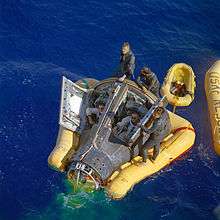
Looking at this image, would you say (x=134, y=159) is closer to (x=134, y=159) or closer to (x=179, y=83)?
(x=134, y=159)

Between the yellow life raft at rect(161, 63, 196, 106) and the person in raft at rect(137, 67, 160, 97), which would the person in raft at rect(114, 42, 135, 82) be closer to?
the person in raft at rect(137, 67, 160, 97)

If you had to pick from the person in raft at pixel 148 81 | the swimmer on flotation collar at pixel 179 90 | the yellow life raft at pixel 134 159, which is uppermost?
the person in raft at pixel 148 81

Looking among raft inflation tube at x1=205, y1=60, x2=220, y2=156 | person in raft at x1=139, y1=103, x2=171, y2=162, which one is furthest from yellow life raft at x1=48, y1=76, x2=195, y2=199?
raft inflation tube at x1=205, y1=60, x2=220, y2=156

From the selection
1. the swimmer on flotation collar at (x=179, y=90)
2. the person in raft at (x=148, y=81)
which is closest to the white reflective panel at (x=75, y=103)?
the person in raft at (x=148, y=81)

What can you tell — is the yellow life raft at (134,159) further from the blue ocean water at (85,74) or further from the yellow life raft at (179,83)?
the yellow life raft at (179,83)

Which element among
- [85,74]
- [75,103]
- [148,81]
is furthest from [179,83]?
[75,103]

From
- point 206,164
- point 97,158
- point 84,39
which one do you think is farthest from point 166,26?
point 97,158
